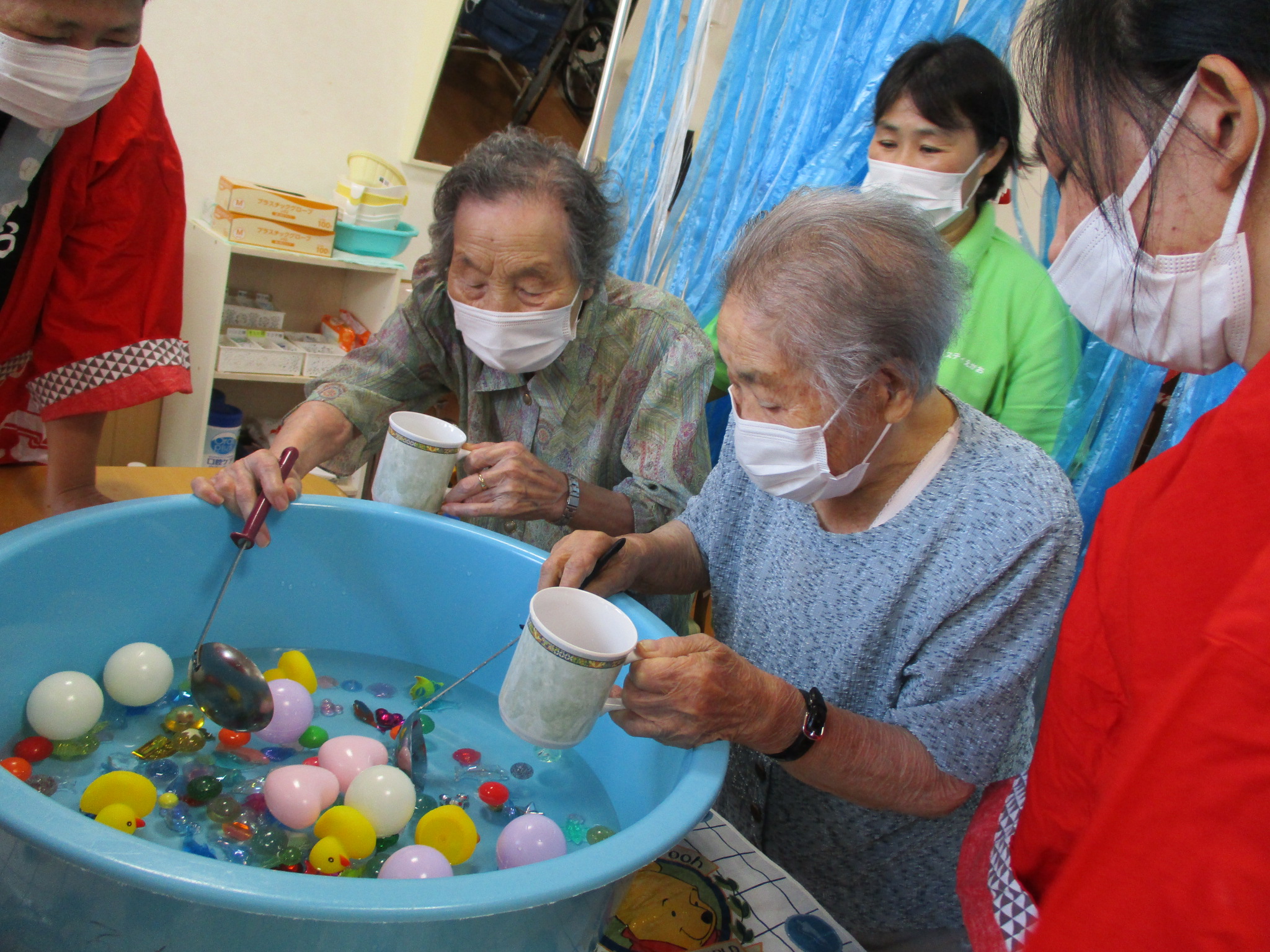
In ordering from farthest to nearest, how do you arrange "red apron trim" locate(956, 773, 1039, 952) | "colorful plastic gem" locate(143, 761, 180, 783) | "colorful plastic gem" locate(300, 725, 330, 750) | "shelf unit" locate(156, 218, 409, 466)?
1. "shelf unit" locate(156, 218, 409, 466)
2. "colorful plastic gem" locate(300, 725, 330, 750)
3. "colorful plastic gem" locate(143, 761, 180, 783)
4. "red apron trim" locate(956, 773, 1039, 952)

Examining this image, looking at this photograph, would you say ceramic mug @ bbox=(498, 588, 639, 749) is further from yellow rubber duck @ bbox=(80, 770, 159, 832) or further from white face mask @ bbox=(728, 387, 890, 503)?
yellow rubber duck @ bbox=(80, 770, 159, 832)

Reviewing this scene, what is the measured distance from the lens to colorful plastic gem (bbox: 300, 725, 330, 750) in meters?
1.12

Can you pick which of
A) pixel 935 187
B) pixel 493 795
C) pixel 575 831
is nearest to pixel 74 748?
pixel 493 795

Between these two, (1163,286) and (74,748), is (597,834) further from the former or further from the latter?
(1163,286)

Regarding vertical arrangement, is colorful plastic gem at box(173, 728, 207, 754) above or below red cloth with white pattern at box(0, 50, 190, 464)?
below

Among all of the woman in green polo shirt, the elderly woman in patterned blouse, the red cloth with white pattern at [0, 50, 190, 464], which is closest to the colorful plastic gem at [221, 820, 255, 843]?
the elderly woman in patterned blouse

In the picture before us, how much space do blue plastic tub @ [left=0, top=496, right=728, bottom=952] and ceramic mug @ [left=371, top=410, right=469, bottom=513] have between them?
37 millimetres

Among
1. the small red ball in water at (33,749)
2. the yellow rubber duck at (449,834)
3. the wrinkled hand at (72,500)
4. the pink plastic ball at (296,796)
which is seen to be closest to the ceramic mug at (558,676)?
the yellow rubber duck at (449,834)

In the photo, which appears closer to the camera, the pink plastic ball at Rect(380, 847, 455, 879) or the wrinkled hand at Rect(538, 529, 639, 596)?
the pink plastic ball at Rect(380, 847, 455, 879)

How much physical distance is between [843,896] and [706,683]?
0.58 metres

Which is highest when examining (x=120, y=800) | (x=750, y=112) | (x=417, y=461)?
(x=750, y=112)

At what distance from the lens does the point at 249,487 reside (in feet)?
4.05

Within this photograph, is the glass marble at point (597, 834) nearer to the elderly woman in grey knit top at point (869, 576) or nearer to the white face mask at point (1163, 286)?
the elderly woman in grey knit top at point (869, 576)

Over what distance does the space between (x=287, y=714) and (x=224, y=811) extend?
0.16m
